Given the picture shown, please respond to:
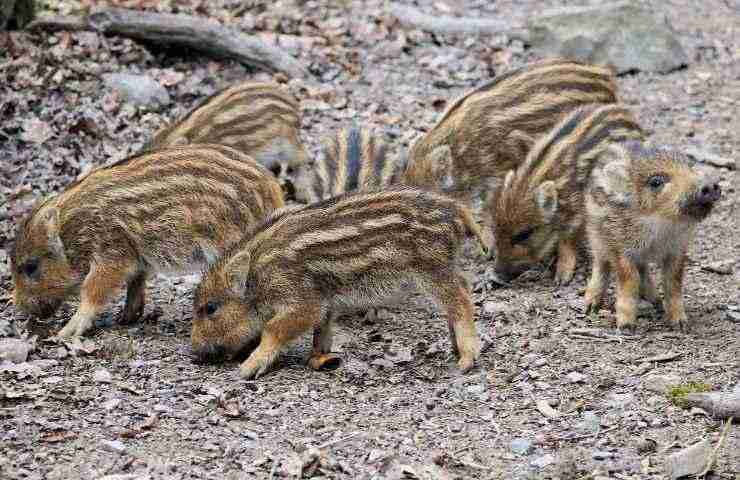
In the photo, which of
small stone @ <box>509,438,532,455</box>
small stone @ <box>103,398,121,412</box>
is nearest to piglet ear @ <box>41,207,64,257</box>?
small stone @ <box>103,398,121,412</box>

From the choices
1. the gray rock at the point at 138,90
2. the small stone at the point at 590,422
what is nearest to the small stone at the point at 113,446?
the small stone at the point at 590,422

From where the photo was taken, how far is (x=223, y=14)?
11000 mm

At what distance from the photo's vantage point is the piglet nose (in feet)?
21.0

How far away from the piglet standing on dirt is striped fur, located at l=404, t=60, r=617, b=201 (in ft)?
4.50

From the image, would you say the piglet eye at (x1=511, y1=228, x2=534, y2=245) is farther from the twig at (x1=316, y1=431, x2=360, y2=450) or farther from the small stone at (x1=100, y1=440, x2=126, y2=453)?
the small stone at (x1=100, y1=440, x2=126, y2=453)

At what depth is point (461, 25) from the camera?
11.3 m

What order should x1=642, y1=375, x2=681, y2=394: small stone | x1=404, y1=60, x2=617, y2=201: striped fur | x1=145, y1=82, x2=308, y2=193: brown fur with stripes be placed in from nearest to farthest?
1. x1=642, y1=375, x2=681, y2=394: small stone
2. x1=145, y1=82, x2=308, y2=193: brown fur with stripes
3. x1=404, y1=60, x2=617, y2=201: striped fur

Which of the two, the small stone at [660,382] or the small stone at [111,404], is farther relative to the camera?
the small stone at [660,382]

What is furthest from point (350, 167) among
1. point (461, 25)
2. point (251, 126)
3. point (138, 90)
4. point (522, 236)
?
point (461, 25)

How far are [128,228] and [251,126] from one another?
2032 millimetres

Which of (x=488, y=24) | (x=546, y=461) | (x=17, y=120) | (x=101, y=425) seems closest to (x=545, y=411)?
(x=546, y=461)

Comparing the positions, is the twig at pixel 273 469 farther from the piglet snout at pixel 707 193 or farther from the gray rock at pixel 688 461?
the piglet snout at pixel 707 193

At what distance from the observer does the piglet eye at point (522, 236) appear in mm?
7691

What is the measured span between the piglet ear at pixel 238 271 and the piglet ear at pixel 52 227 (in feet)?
3.41
